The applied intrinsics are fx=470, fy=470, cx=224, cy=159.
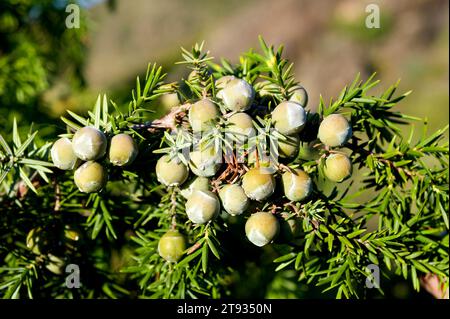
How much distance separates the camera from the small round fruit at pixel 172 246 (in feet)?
1.81

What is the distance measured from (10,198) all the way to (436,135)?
0.59 meters

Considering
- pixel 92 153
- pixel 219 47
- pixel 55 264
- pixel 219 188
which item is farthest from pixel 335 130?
pixel 219 47

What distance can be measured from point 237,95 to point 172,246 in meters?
0.19

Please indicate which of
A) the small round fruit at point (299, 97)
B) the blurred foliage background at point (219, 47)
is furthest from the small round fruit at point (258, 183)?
the blurred foliage background at point (219, 47)

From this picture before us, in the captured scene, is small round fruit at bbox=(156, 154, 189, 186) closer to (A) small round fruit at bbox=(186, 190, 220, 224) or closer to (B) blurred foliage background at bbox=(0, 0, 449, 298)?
(A) small round fruit at bbox=(186, 190, 220, 224)

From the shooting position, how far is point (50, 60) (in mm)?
1367

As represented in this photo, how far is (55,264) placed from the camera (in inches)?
26.0

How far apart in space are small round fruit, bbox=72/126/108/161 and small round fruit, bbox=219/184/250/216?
140 mm

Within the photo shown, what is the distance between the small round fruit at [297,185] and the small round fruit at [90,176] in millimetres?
202

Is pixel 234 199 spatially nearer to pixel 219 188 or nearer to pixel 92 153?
pixel 219 188

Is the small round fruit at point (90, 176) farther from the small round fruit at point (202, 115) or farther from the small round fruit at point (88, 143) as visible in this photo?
the small round fruit at point (202, 115)

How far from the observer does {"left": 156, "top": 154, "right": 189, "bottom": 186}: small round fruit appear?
0.50m
